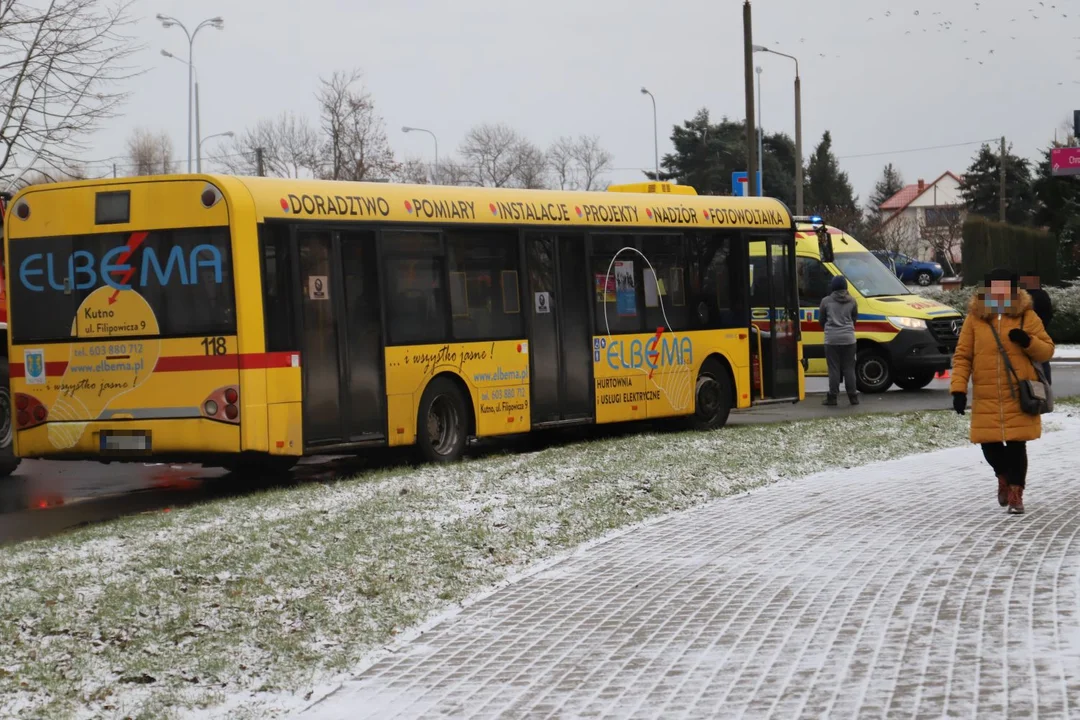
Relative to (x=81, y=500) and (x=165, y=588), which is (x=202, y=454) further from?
(x=165, y=588)

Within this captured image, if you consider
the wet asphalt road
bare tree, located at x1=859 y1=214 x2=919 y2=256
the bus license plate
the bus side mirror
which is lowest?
the wet asphalt road

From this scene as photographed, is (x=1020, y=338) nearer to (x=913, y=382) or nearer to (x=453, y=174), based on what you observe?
(x=913, y=382)

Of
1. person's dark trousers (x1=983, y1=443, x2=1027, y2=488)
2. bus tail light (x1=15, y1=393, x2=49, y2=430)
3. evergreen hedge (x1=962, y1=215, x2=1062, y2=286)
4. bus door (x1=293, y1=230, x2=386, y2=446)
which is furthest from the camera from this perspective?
evergreen hedge (x1=962, y1=215, x2=1062, y2=286)

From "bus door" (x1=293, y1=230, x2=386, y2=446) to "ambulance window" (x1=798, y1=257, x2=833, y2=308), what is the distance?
10964 mm

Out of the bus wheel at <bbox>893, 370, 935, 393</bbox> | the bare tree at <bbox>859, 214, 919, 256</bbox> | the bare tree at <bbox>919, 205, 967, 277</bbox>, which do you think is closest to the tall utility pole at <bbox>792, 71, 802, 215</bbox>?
the bus wheel at <bbox>893, 370, 935, 393</bbox>

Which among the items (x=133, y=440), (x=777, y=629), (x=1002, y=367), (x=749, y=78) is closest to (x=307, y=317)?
(x=133, y=440)

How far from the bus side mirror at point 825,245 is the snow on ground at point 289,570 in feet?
22.8

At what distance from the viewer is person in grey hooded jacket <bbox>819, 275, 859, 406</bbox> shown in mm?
21594

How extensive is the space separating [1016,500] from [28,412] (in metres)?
8.26

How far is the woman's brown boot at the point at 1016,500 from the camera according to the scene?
10289mm

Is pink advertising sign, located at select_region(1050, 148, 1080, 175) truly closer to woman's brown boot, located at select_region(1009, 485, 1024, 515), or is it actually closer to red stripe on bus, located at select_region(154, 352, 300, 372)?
red stripe on bus, located at select_region(154, 352, 300, 372)

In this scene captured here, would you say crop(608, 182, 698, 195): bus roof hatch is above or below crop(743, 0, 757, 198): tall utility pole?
below

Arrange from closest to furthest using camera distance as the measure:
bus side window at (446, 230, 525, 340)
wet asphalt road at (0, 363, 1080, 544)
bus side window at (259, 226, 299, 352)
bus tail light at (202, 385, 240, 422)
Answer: wet asphalt road at (0, 363, 1080, 544)
bus tail light at (202, 385, 240, 422)
bus side window at (259, 226, 299, 352)
bus side window at (446, 230, 525, 340)

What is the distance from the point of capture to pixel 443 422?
14.9 meters
